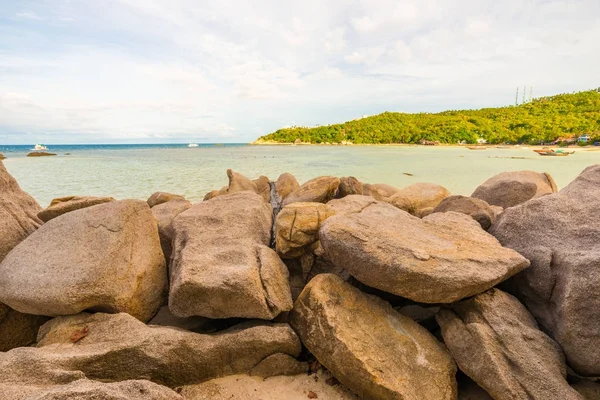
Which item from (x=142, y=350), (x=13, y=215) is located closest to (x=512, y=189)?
(x=142, y=350)

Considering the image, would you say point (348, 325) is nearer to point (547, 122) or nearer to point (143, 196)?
point (143, 196)

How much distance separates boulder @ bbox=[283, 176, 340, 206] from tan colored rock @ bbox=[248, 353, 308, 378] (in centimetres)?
463

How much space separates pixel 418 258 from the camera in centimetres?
385

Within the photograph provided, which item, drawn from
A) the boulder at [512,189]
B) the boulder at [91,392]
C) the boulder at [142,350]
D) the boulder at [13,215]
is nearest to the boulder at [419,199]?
the boulder at [512,189]

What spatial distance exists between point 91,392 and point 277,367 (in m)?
2.23

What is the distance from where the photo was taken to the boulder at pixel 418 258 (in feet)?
12.4

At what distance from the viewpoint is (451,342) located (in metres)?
3.86

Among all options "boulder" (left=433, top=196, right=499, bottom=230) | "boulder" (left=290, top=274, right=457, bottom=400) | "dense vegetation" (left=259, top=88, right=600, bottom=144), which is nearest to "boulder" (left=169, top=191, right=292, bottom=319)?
"boulder" (left=290, top=274, right=457, bottom=400)

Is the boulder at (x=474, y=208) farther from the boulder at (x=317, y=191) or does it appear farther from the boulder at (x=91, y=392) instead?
the boulder at (x=91, y=392)

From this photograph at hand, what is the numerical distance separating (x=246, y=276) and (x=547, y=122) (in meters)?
112

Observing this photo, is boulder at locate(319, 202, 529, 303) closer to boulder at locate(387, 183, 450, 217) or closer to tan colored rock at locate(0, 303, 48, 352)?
tan colored rock at locate(0, 303, 48, 352)

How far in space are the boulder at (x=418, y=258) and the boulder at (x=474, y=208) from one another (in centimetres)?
101

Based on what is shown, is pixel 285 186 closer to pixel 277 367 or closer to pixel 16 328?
pixel 277 367

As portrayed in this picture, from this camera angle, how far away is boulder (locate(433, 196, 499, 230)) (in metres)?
5.59
